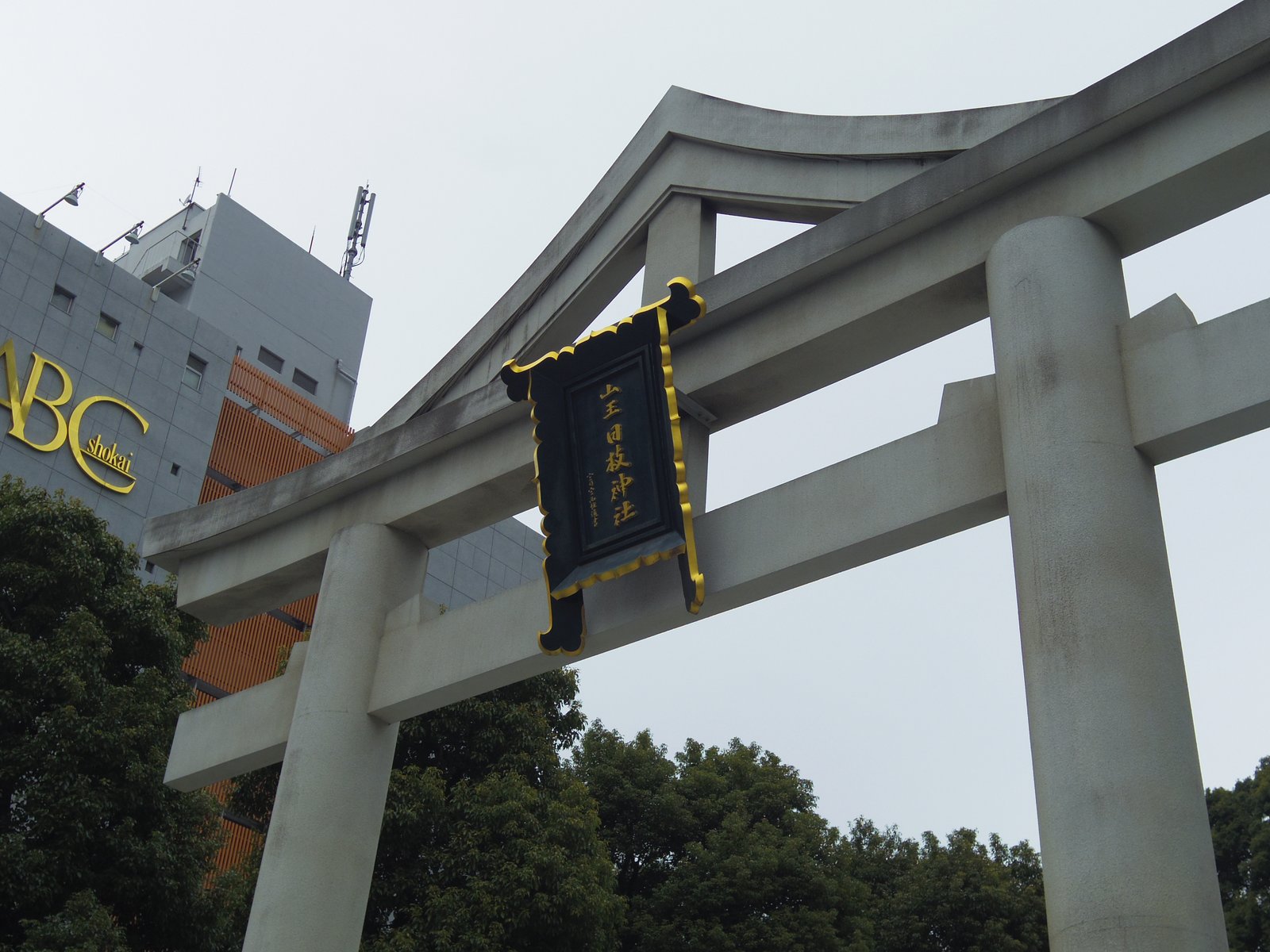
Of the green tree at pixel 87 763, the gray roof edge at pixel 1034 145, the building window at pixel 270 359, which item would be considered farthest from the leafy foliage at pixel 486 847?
the building window at pixel 270 359

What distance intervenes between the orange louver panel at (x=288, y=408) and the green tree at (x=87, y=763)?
14851mm

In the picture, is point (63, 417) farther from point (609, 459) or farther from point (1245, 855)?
point (1245, 855)

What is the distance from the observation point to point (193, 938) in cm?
1136

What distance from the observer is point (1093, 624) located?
4.90 m

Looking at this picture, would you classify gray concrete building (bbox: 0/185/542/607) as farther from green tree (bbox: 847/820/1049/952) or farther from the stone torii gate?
the stone torii gate

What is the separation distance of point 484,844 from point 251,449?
1461 centimetres

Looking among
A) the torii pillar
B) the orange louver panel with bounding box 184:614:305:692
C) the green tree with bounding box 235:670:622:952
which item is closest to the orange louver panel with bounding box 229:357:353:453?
the orange louver panel with bounding box 184:614:305:692

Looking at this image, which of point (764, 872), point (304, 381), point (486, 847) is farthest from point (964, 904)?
point (304, 381)

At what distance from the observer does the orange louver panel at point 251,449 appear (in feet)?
86.0

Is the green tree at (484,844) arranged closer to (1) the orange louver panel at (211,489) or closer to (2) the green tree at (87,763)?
(2) the green tree at (87,763)

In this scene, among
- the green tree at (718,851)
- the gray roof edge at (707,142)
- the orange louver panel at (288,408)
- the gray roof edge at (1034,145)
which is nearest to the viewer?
the gray roof edge at (1034,145)

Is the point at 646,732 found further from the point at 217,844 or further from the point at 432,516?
the point at 432,516

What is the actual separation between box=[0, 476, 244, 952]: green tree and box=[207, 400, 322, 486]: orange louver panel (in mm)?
13597

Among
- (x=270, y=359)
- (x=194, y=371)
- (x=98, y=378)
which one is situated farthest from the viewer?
(x=270, y=359)
